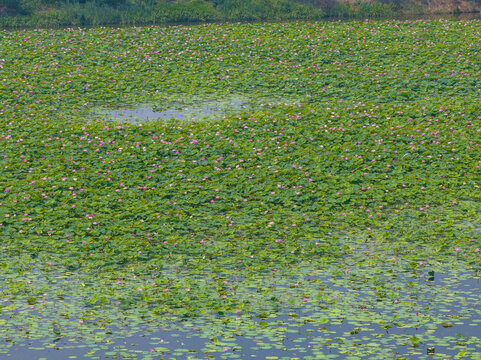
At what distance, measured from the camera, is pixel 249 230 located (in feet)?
46.5

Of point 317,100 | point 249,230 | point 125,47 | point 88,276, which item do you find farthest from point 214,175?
point 125,47

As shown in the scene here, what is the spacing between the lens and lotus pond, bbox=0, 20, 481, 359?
1011cm

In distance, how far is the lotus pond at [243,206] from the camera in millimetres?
10109

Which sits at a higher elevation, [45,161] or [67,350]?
[45,161]

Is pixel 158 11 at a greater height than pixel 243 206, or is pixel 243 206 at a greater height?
pixel 158 11

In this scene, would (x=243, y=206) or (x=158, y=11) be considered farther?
(x=158, y=11)

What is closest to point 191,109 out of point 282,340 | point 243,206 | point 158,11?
point 243,206

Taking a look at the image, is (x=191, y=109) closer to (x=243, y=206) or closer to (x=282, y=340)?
(x=243, y=206)

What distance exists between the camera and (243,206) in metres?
15.5

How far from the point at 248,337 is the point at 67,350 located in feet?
8.11

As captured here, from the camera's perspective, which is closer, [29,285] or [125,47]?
[29,285]

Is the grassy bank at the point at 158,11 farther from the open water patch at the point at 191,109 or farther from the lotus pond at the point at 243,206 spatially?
the open water patch at the point at 191,109

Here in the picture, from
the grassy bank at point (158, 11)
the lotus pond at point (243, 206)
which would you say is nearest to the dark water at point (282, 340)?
the lotus pond at point (243, 206)

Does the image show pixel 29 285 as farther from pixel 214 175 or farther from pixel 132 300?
pixel 214 175
